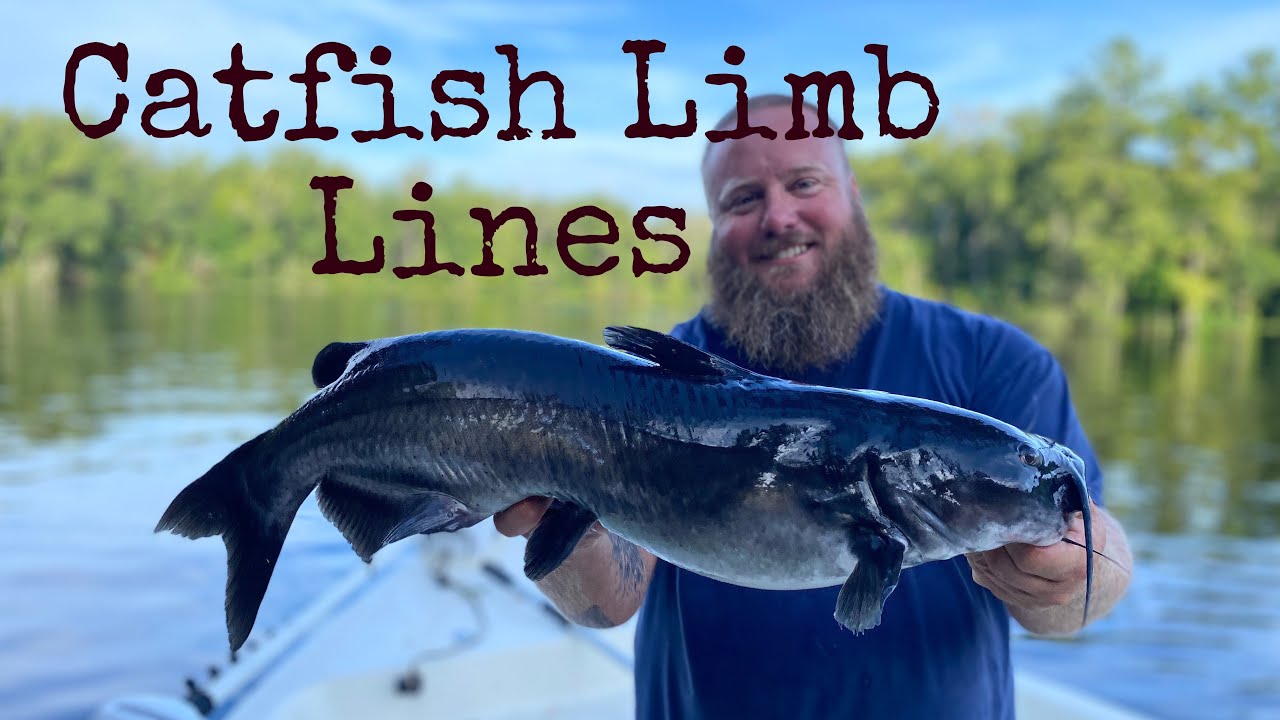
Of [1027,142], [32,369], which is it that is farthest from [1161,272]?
[32,369]

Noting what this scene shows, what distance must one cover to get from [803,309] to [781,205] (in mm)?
297

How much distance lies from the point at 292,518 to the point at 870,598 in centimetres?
101

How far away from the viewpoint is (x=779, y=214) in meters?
2.63

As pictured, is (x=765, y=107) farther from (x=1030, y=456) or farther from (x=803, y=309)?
(x=1030, y=456)

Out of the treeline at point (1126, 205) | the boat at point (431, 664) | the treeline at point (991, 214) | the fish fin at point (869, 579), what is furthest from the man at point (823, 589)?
the treeline at point (1126, 205)

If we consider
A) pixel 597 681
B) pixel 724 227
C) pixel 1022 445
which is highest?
pixel 724 227

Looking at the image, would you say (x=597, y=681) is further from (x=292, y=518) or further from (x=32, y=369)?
(x=32, y=369)

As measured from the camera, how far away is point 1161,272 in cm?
5688

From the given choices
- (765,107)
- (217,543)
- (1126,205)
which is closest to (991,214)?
(1126,205)

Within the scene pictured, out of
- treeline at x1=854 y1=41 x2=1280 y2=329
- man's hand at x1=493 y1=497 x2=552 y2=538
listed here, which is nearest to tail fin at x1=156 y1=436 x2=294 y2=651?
man's hand at x1=493 y1=497 x2=552 y2=538

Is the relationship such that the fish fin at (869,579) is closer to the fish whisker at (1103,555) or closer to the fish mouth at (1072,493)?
the fish mouth at (1072,493)

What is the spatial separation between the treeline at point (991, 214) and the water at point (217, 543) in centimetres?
2557

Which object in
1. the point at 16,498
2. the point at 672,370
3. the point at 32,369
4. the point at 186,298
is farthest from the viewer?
the point at 186,298

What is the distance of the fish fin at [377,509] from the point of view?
166 centimetres
